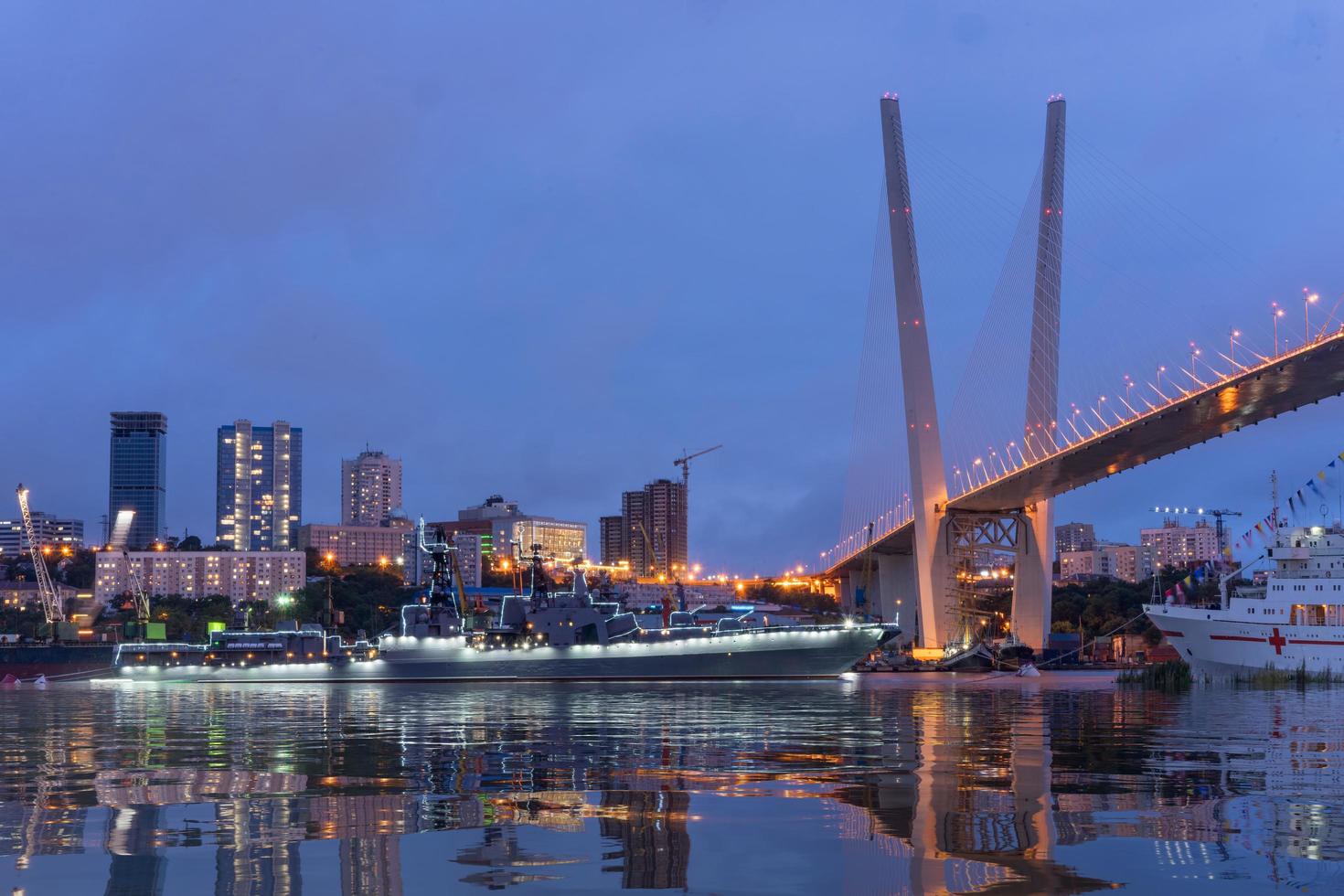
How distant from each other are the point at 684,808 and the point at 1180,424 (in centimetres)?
5379

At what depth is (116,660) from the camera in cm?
9606

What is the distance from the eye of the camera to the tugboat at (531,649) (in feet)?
247

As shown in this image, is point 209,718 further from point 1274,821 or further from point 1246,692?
point 1246,692

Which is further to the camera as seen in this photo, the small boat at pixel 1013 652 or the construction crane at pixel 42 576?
the construction crane at pixel 42 576

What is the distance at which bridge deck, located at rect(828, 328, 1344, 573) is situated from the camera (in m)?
51.8

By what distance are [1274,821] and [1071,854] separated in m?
3.44

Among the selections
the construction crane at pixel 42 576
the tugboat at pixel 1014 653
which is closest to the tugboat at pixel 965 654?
the tugboat at pixel 1014 653

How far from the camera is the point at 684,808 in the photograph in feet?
47.4

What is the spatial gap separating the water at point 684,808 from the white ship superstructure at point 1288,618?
3521 centimetres

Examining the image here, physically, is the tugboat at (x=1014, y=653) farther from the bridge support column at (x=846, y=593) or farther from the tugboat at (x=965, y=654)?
the bridge support column at (x=846, y=593)

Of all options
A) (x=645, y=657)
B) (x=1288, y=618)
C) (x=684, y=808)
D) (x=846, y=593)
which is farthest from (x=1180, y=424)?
(x=846, y=593)

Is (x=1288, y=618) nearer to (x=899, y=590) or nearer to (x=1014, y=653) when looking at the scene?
(x=1014, y=653)

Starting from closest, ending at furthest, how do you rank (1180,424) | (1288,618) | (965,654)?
1. (1180,424)
2. (1288,618)
3. (965,654)

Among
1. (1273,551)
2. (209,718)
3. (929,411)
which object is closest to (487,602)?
(929,411)
